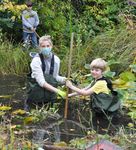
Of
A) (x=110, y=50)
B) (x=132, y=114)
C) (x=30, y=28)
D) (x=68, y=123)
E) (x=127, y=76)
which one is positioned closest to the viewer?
(x=68, y=123)

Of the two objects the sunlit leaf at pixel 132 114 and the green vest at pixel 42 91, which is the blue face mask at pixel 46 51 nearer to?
the green vest at pixel 42 91

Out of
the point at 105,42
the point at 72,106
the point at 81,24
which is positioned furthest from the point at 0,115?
the point at 81,24

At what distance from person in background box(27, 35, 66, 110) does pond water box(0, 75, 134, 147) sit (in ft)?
0.91

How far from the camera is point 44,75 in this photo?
6.97 meters

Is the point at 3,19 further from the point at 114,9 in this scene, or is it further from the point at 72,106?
the point at 72,106

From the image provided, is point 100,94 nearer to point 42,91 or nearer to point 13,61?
point 42,91

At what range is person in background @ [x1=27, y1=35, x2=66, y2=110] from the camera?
22.6ft

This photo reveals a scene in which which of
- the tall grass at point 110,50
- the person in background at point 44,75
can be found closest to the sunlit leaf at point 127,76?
the tall grass at point 110,50

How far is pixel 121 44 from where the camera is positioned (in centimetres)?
966

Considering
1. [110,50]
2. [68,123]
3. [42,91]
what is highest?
[110,50]

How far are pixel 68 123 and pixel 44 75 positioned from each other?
875 mm

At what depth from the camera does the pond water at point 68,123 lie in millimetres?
5934

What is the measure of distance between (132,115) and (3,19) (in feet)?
18.5

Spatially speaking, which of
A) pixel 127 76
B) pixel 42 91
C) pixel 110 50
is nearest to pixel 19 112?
pixel 42 91
